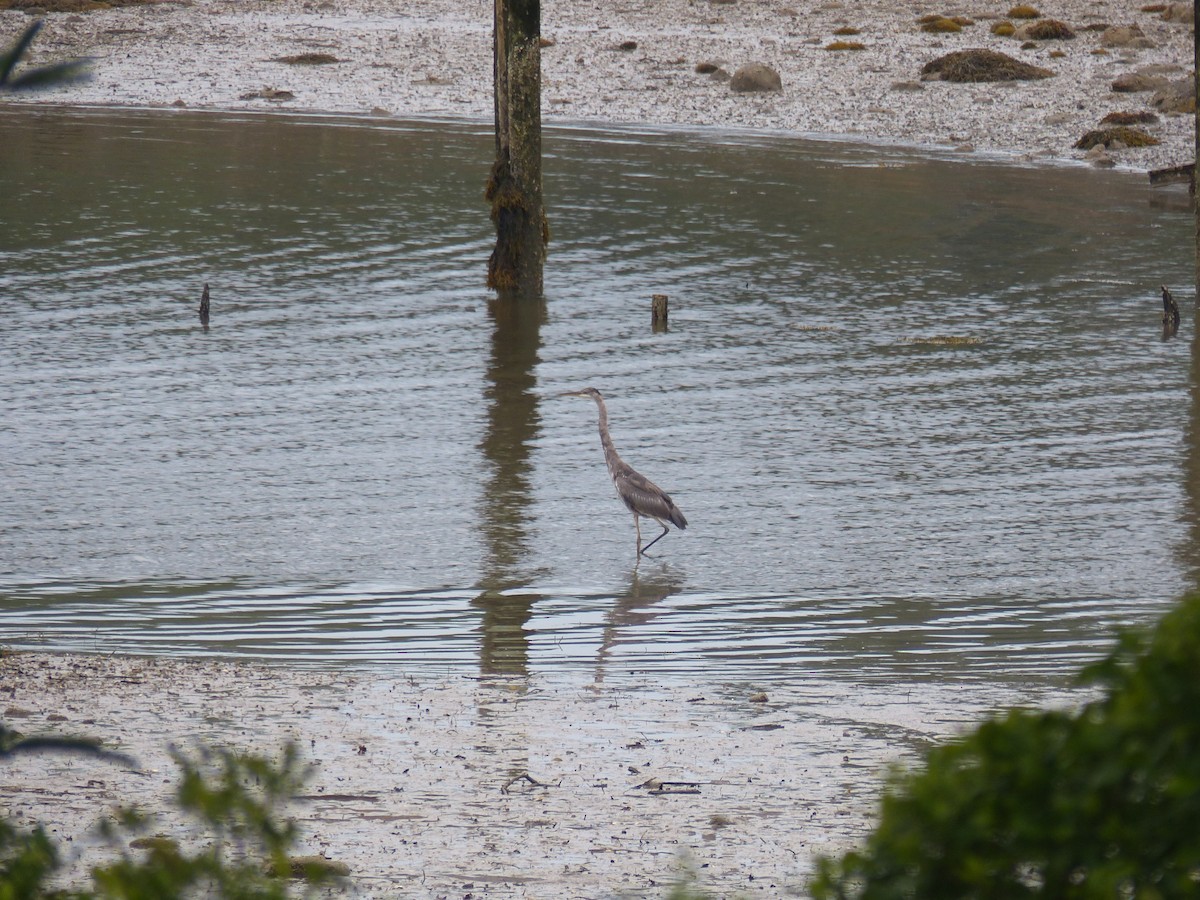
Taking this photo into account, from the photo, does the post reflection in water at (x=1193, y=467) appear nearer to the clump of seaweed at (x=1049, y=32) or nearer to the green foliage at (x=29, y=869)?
the green foliage at (x=29, y=869)

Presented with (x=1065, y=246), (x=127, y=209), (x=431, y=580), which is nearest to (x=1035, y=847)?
(x=431, y=580)

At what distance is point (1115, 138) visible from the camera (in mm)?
36438

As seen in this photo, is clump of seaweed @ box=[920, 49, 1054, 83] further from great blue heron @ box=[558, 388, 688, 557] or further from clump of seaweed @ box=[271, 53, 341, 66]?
great blue heron @ box=[558, 388, 688, 557]

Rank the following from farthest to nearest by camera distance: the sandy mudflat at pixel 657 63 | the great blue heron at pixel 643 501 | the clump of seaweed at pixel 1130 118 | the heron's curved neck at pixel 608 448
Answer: the sandy mudflat at pixel 657 63 < the clump of seaweed at pixel 1130 118 < the heron's curved neck at pixel 608 448 < the great blue heron at pixel 643 501

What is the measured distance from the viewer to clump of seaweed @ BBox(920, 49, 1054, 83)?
42.0 meters

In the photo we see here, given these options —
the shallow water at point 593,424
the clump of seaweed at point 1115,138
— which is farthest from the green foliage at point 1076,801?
the clump of seaweed at point 1115,138

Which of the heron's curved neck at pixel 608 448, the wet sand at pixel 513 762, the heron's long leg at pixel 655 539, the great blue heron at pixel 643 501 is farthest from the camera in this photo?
the heron's curved neck at pixel 608 448

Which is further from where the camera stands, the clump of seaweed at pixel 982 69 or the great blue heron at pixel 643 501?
the clump of seaweed at pixel 982 69

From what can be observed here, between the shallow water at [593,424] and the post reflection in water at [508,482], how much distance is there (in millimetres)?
52

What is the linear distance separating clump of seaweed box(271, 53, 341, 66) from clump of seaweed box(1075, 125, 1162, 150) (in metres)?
21.6

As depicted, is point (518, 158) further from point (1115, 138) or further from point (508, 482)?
point (1115, 138)

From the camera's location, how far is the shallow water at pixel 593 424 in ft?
35.5

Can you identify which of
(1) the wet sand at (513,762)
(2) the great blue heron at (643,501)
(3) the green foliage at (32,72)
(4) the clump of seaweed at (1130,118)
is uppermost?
(3) the green foliage at (32,72)

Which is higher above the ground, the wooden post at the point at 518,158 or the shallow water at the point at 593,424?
the wooden post at the point at 518,158
